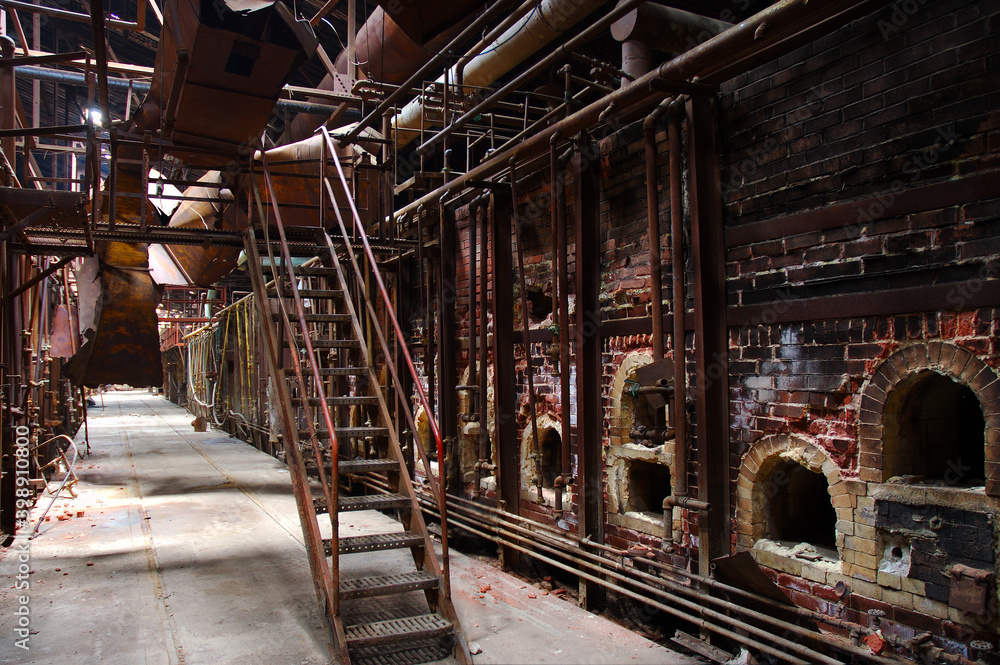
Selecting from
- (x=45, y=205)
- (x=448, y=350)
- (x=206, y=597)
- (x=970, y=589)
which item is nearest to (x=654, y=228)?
(x=970, y=589)

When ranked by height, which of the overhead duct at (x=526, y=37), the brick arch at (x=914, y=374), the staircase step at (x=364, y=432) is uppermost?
the overhead duct at (x=526, y=37)

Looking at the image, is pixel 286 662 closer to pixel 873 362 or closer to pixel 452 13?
pixel 873 362

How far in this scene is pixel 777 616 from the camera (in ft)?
11.7

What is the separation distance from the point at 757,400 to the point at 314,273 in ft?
16.1

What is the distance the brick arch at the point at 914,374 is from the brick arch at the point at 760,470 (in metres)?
0.30

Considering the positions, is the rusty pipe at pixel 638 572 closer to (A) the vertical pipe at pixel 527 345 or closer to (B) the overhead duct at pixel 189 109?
(A) the vertical pipe at pixel 527 345

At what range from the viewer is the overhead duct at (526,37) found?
5.98 m

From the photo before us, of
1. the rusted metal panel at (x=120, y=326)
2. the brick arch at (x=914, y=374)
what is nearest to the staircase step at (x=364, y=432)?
the brick arch at (x=914, y=374)

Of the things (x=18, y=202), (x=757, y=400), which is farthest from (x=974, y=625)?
(x=18, y=202)

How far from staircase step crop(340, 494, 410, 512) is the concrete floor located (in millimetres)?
856

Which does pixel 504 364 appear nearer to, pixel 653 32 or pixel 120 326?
pixel 653 32

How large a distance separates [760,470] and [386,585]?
244 cm

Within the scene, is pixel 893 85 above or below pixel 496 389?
above

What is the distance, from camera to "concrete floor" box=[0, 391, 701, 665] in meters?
4.10
